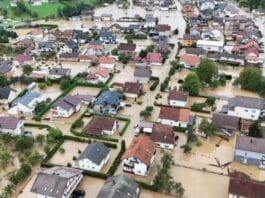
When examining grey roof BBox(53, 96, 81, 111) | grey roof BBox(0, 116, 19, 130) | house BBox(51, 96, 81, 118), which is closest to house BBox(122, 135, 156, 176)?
house BBox(51, 96, 81, 118)

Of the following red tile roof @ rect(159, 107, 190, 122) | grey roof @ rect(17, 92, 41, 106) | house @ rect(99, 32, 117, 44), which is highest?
house @ rect(99, 32, 117, 44)

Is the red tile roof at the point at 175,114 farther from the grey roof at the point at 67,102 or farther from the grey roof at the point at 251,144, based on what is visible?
the grey roof at the point at 67,102

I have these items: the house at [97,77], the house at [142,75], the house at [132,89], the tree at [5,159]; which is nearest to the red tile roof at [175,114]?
the house at [132,89]

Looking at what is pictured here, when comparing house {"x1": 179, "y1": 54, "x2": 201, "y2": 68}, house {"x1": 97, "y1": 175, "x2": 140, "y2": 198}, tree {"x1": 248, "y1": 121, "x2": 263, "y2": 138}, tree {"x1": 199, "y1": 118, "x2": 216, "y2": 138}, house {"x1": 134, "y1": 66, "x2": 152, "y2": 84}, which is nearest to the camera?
house {"x1": 97, "y1": 175, "x2": 140, "y2": 198}

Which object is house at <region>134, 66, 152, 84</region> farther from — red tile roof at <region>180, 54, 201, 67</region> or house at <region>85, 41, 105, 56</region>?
house at <region>85, 41, 105, 56</region>

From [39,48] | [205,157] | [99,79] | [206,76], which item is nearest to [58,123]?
[99,79]

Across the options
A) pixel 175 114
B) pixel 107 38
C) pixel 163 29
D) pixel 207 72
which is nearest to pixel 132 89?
pixel 175 114
